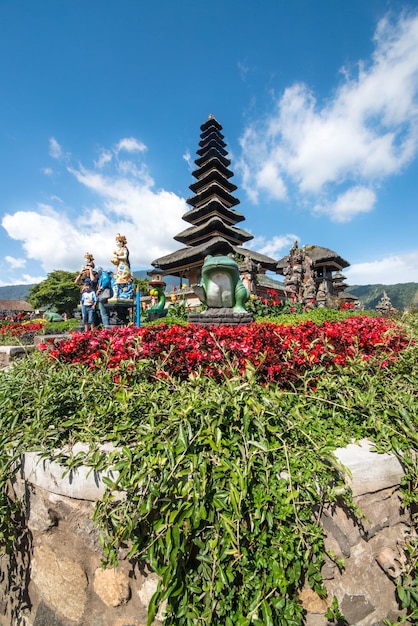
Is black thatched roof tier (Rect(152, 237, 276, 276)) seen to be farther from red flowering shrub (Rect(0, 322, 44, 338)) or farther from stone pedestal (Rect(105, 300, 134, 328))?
stone pedestal (Rect(105, 300, 134, 328))

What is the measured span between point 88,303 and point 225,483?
303 inches

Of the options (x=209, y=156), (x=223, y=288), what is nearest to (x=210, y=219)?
(x=209, y=156)

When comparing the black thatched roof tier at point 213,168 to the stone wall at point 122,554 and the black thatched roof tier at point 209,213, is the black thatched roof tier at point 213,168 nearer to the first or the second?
the black thatched roof tier at point 209,213

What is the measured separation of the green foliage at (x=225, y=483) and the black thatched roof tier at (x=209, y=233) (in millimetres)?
19370

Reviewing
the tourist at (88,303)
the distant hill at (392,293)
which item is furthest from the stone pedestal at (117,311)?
the distant hill at (392,293)

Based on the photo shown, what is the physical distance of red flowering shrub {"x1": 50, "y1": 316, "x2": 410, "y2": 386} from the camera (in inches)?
84.4

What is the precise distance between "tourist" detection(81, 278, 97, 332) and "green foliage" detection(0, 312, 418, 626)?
6623mm

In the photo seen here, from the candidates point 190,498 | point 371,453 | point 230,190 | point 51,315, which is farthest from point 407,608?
point 230,190

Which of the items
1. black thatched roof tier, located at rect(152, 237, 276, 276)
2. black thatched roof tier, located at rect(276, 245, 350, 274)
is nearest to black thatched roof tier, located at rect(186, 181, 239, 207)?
black thatched roof tier, located at rect(152, 237, 276, 276)

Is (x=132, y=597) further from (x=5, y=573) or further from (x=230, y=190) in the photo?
(x=230, y=190)

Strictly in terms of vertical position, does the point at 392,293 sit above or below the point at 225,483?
above

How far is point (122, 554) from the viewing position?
1324mm

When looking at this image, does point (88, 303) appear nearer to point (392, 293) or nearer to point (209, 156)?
point (209, 156)

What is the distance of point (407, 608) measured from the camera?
129 centimetres
